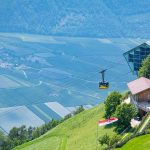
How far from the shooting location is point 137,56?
92750mm

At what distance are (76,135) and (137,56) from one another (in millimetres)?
26255

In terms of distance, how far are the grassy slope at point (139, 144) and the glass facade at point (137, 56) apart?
41.9m

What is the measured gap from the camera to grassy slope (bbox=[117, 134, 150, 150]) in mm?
45500

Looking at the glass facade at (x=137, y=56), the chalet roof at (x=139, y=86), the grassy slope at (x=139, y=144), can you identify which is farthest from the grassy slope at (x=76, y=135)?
the glass facade at (x=137, y=56)

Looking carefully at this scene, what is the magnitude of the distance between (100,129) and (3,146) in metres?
45.6

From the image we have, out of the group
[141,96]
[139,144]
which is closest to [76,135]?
[141,96]

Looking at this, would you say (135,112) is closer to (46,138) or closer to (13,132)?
(46,138)

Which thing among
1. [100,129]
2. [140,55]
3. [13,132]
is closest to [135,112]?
[100,129]

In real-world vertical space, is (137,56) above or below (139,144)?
above

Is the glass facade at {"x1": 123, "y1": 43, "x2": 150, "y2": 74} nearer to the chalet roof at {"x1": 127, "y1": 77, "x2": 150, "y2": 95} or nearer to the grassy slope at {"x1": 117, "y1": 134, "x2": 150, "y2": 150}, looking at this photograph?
the chalet roof at {"x1": 127, "y1": 77, "x2": 150, "y2": 95}

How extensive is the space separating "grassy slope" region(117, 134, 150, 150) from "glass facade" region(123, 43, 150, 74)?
137ft

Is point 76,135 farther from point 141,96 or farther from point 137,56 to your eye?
point 137,56

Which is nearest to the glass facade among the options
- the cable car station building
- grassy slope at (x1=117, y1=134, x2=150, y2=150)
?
the cable car station building

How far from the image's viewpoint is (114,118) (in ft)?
204
